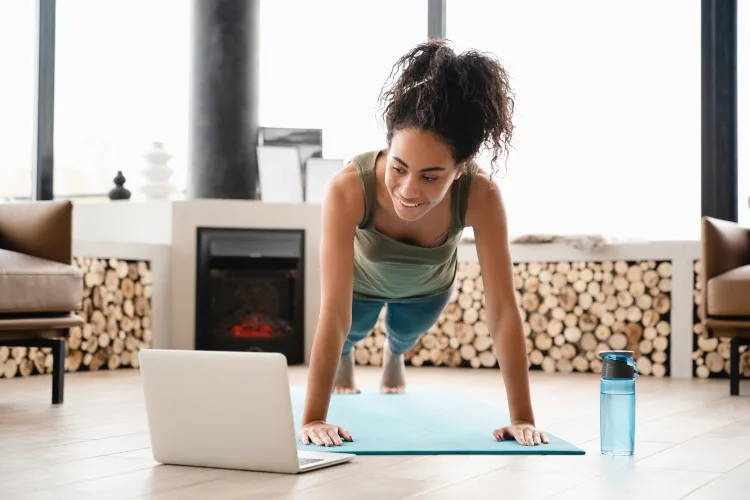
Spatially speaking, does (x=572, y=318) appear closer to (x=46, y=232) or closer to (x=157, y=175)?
(x=157, y=175)

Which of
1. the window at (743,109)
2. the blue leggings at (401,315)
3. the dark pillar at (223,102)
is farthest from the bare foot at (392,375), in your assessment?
the window at (743,109)

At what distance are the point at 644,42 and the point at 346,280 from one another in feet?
10.6


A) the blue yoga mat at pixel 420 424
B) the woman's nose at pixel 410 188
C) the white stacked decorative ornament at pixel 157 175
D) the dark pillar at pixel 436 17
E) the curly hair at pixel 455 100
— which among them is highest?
the dark pillar at pixel 436 17

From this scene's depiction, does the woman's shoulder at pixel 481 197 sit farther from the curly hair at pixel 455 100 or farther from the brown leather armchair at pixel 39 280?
the brown leather armchair at pixel 39 280

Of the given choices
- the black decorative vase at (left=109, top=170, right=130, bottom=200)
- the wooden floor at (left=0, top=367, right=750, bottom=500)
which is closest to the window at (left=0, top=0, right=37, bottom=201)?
the black decorative vase at (left=109, top=170, right=130, bottom=200)

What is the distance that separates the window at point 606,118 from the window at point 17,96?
266cm

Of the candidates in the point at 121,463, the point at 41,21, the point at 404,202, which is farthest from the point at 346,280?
the point at 41,21

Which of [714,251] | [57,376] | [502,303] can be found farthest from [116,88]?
[502,303]

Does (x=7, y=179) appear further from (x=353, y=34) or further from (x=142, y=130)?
(x=353, y=34)

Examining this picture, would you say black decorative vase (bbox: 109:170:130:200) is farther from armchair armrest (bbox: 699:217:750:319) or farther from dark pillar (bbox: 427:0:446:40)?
armchair armrest (bbox: 699:217:750:319)

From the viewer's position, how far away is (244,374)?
1618mm

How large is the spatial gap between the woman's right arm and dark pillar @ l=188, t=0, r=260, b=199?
2.81 m

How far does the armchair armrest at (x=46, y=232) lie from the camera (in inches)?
116

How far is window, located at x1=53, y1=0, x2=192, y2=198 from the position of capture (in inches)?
209
